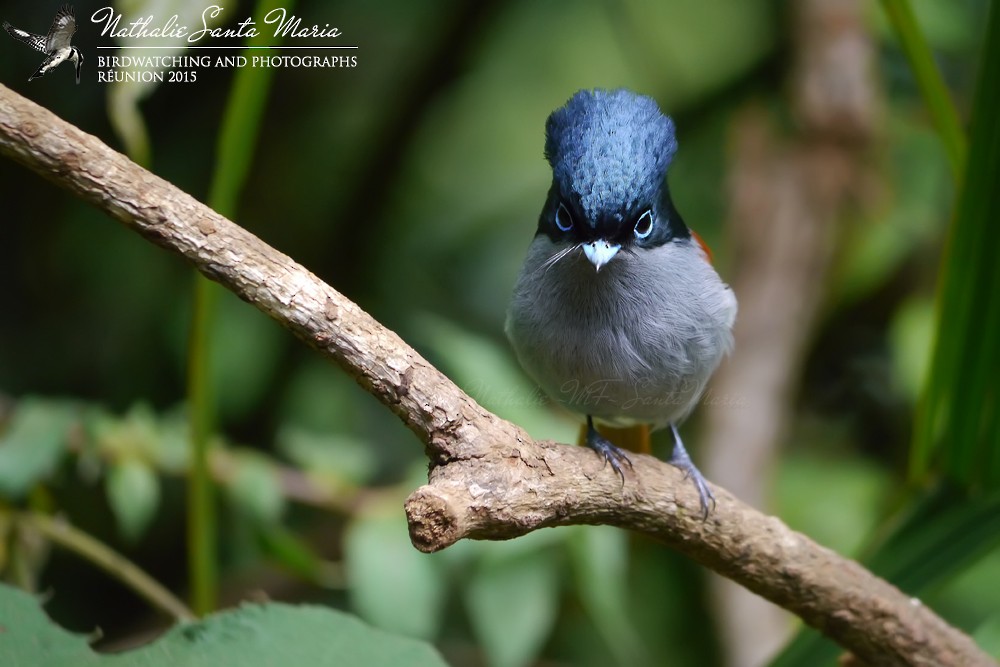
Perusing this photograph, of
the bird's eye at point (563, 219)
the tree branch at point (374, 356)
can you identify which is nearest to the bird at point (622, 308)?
the bird's eye at point (563, 219)

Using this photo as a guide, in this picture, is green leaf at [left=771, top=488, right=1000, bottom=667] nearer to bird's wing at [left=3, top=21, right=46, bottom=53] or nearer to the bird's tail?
the bird's tail

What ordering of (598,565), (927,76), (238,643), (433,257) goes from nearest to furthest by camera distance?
(238,643), (927,76), (598,565), (433,257)

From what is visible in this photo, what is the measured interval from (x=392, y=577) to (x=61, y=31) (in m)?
1.71

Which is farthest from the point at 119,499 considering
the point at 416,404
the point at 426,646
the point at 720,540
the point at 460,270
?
the point at 460,270

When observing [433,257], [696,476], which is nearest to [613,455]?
[696,476]

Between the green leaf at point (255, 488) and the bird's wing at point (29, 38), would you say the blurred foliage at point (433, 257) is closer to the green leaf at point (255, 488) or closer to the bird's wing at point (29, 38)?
the green leaf at point (255, 488)

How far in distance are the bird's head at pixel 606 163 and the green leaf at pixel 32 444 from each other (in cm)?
146

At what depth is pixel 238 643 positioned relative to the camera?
67.4 inches

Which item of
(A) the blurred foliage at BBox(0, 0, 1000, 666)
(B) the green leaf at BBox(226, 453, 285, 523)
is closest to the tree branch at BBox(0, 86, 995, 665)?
(B) the green leaf at BBox(226, 453, 285, 523)

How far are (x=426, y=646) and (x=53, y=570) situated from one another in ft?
9.03

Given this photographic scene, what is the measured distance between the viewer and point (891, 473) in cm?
416

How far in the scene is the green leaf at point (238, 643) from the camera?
1.67 m

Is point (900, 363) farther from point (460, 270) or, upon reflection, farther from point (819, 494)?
point (460, 270)

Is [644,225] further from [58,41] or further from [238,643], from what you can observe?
[58,41]
